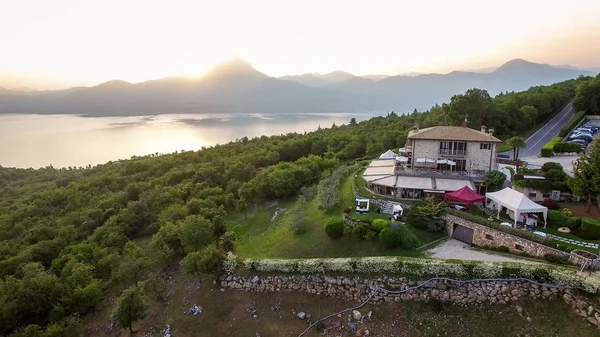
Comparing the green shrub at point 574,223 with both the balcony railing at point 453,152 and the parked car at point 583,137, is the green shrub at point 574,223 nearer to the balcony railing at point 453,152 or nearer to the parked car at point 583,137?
the balcony railing at point 453,152

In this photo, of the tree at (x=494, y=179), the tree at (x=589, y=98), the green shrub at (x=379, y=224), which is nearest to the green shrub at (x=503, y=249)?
the green shrub at (x=379, y=224)

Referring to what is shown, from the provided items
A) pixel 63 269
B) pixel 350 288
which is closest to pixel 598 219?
pixel 350 288

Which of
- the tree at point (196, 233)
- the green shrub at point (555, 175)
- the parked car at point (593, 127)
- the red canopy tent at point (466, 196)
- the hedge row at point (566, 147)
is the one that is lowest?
the tree at point (196, 233)

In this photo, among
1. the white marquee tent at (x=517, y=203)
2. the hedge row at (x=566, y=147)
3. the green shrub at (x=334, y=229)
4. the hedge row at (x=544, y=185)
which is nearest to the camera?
the white marquee tent at (x=517, y=203)

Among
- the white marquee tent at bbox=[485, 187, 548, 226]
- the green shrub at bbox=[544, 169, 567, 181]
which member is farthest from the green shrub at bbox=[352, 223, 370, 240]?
the green shrub at bbox=[544, 169, 567, 181]

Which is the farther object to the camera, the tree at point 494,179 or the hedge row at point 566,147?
the hedge row at point 566,147

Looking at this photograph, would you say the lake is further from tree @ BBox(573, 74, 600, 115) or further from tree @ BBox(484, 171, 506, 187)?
tree @ BBox(573, 74, 600, 115)

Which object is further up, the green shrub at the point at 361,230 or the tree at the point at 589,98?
the tree at the point at 589,98
